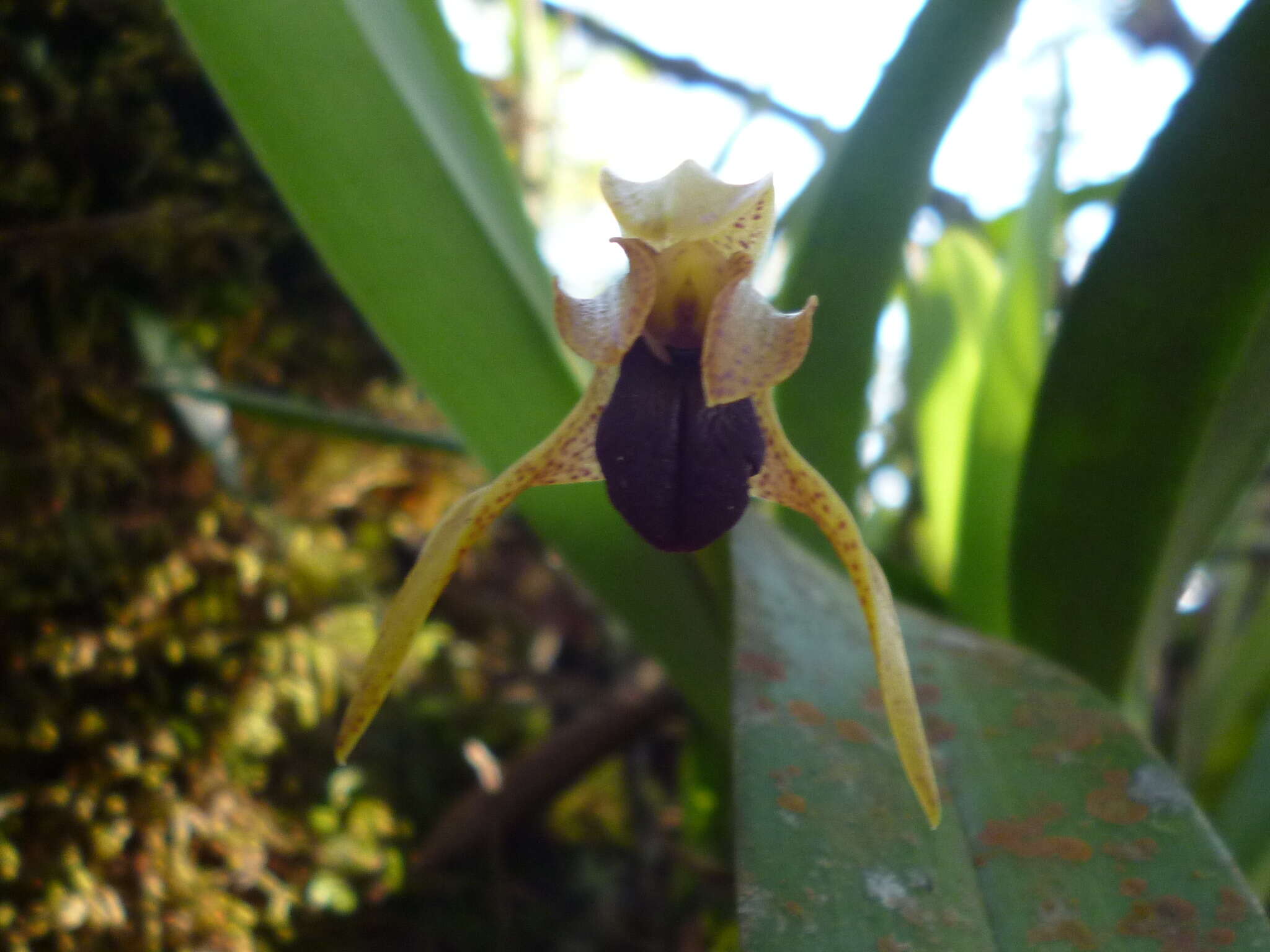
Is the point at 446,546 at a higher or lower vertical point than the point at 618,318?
lower

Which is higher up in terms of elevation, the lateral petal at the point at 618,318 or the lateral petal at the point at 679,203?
the lateral petal at the point at 679,203

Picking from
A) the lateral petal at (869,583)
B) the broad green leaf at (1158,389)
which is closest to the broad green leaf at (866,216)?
the broad green leaf at (1158,389)

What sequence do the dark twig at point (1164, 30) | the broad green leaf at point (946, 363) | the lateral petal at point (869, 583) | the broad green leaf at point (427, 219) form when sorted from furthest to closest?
1. the dark twig at point (1164, 30)
2. the broad green leaf at point (946, 363)
3. the broad green leaf at point (427, 219)
4. the lateral petal at point (869, 583)

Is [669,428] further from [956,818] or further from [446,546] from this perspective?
[956,818]

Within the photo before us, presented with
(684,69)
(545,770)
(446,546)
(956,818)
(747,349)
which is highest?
(684,69)

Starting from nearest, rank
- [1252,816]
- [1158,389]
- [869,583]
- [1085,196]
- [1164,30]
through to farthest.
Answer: [869,583]
[1158,389]
[1252,816]
[1085,196]
[1164,30]

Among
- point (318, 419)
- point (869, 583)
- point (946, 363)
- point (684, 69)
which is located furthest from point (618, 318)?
point (684, 69)

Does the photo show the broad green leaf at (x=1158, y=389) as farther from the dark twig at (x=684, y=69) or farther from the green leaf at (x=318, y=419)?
the dark twig at (x=684, y=69)

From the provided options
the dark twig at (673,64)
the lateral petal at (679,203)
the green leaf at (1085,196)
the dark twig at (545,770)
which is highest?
the dark twig at (673,64)
